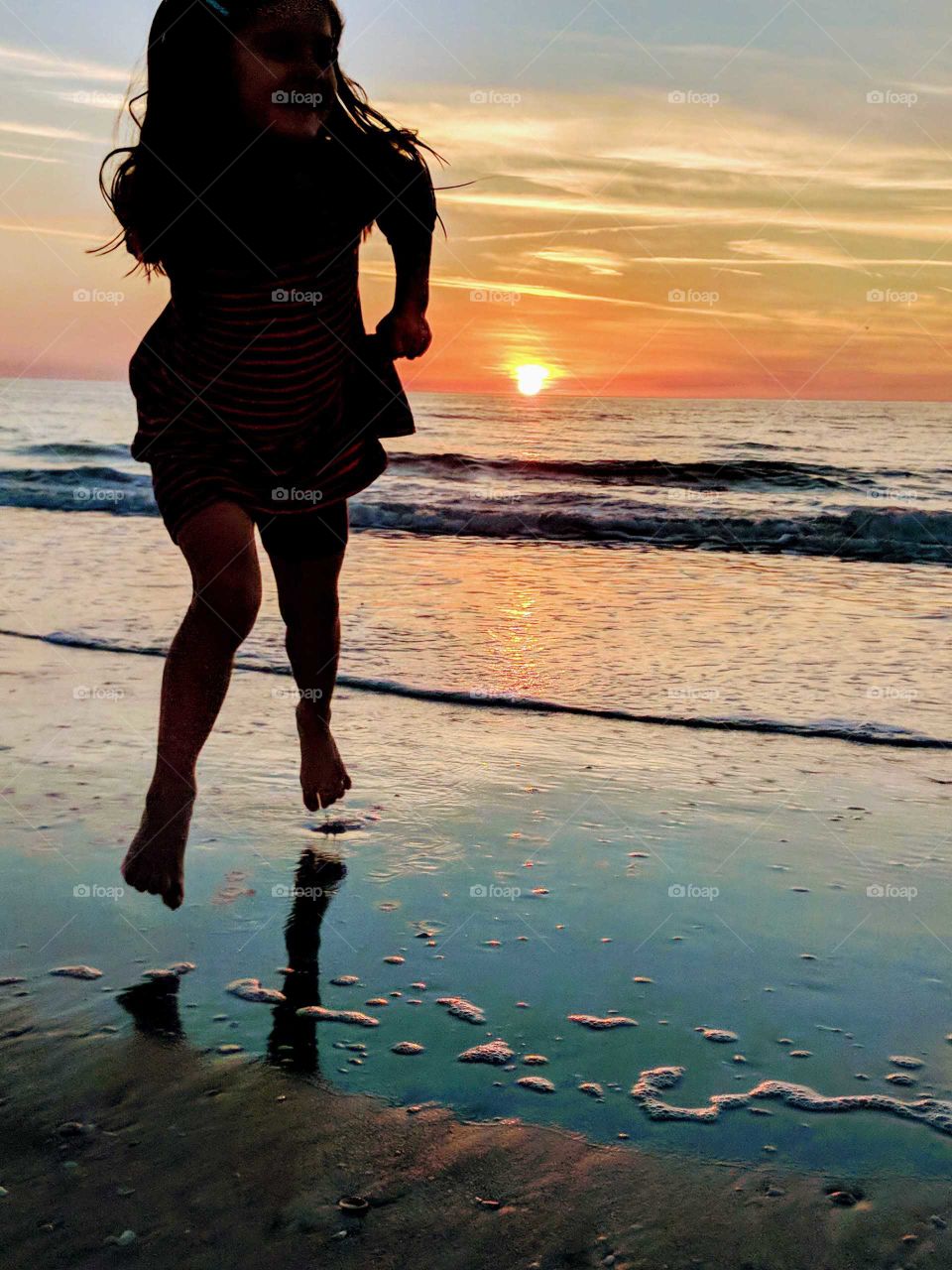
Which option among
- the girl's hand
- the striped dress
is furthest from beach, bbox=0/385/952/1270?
the girl's hand

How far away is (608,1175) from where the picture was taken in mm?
1908

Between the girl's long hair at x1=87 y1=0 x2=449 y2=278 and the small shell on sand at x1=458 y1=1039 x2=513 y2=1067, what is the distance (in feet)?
5.78

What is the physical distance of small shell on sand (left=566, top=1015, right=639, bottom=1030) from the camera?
2.40m

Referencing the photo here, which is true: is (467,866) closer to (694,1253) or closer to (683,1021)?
(683,1021)

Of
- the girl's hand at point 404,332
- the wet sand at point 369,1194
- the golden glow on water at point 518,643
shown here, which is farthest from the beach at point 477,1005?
the girl's hand at point 404,332

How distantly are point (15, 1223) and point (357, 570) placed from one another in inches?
289

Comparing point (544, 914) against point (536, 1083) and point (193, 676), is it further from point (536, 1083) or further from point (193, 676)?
point (193, 676)

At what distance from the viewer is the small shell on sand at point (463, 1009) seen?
2.42 metres

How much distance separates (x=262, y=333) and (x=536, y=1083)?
1652 millimetres

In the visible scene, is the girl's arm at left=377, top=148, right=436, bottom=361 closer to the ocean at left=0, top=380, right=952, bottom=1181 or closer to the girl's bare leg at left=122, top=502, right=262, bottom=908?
the girl's bare leg at left=122, top=502, right=262, bottom=908

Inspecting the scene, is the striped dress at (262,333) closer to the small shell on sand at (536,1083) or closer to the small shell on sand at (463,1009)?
the small shell on sand at (463,1009)

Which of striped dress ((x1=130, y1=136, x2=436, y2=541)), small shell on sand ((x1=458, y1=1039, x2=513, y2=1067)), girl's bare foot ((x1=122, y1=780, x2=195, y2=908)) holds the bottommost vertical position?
small shell on sand ((x1=458, y1=1039, x2=513, y2=1067))

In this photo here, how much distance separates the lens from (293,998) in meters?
2.52

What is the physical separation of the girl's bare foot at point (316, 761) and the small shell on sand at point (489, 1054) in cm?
125
